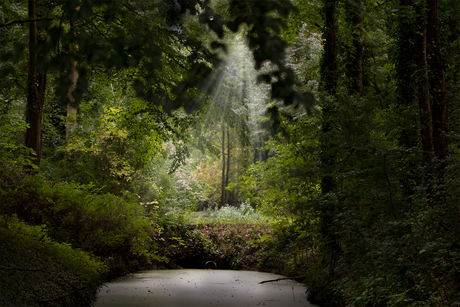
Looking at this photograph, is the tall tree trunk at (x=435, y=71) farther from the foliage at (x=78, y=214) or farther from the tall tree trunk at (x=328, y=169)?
the foliage at (x=78, y=214)

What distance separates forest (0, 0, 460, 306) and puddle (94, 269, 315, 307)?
0.38 m

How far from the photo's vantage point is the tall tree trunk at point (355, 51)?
8.37 m

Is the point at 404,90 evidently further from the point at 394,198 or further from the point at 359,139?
the point at 394,198

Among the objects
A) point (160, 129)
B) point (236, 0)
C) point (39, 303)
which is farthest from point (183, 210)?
point (236, 0)

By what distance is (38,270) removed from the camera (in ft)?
13.2

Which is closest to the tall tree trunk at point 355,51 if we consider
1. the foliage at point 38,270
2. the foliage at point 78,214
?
the foliage at point 78,214

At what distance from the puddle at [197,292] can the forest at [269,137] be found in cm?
38

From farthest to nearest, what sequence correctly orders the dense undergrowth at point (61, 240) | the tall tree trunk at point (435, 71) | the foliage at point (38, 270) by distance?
the tall tree trunk at point (435, 71)
the dense undergrowth at point (61, 240)
the foliage at point (38, 270)

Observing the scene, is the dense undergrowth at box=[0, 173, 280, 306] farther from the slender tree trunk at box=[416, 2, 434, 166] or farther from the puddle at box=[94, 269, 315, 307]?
the slender tree trunk at box=[416, 2, 434, 166]

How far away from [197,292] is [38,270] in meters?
3.58

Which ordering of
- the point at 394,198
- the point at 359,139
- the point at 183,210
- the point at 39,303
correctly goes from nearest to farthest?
the point at 39,303 < the point at 394,198 < the point at 359,139 < the point at 183,210

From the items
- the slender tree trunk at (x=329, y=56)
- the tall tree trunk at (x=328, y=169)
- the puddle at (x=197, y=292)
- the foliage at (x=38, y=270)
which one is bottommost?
the puddle at (x=197, y=292)

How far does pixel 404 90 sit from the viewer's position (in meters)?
6.61

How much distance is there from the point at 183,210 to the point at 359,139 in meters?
8.56
